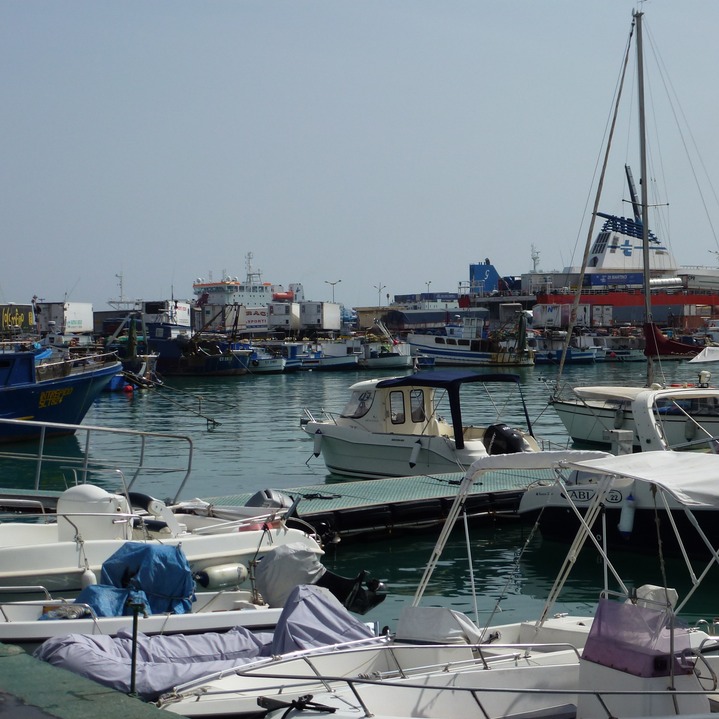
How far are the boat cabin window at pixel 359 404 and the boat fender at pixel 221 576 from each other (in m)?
11.9

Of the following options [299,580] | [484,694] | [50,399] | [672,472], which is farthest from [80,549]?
[50,399]

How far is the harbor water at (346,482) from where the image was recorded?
14.4 m

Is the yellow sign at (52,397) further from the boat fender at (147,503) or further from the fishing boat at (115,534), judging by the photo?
the boat fender at (147,503)

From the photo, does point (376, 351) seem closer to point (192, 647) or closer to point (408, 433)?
point (408, 433)

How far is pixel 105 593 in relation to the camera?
1038cm

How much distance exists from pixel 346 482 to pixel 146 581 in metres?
12.7

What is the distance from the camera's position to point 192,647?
Answer: 912cm

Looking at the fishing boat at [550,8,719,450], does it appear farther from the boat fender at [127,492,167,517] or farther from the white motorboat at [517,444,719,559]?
the boat fender at [127,492,167,517]

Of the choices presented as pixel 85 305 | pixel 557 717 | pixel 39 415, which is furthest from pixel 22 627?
pixel 85 305

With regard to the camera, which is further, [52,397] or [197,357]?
[197,357]

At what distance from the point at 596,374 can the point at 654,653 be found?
63004 millimetres

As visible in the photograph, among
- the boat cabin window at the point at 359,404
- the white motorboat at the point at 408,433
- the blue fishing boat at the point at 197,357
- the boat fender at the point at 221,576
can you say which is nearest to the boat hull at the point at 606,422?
the white motorboat at the point at 408,433

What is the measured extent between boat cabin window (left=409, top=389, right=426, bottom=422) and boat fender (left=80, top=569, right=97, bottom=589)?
12913 mm

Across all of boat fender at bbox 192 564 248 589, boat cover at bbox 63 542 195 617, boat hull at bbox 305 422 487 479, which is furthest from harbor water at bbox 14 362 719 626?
boat cover at bbox 63 542 195 617
